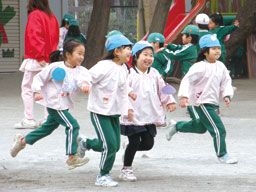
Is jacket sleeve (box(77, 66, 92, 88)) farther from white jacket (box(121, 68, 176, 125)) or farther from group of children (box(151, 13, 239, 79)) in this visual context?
group of children (box(151, 13, 239, 79))

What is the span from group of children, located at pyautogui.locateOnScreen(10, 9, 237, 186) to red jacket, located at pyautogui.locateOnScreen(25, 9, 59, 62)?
9.25 ft

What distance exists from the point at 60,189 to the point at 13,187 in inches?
18.2

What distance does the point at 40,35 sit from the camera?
35.9ft

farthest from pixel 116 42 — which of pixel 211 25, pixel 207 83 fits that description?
pixel 211 25

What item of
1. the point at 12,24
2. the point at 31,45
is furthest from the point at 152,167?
the point at 12,24

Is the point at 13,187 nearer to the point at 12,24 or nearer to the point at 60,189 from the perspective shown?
the point at 60,189

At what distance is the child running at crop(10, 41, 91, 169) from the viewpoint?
7938 mm

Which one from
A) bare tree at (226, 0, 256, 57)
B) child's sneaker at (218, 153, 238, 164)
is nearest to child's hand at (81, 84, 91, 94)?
child's sneaker at (218, 153, 238, 164)

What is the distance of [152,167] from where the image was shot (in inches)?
333

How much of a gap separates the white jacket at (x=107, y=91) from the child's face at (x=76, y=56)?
45cm

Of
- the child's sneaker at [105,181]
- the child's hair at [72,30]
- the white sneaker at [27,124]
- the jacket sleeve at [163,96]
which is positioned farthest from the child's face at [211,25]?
the child's sneaker at [105,181]

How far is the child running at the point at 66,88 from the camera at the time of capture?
794 centimetres

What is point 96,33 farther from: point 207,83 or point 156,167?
point 156,167

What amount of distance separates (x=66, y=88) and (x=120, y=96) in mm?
652
